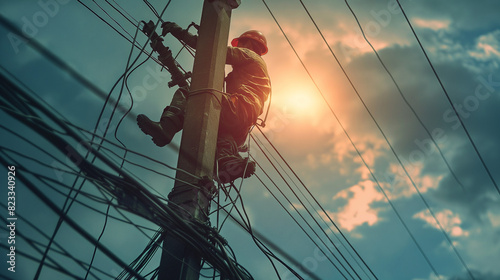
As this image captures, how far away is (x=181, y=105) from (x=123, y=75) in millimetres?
615

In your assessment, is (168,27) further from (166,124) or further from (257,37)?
(257,37)

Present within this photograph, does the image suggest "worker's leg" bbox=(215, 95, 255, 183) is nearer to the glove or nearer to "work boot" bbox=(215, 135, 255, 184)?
"work boot" bbox=(215, 135, 255, 184)

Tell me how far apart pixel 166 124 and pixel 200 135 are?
579 mm

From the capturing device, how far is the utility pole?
11.4ft

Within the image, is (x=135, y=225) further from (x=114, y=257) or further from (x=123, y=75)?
(x=123, y=75)

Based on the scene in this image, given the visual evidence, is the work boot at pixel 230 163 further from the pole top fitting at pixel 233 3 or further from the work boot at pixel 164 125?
the pole top fitting at pixel 233 3

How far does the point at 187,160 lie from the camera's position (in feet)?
12.6

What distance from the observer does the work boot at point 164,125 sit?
4.20m

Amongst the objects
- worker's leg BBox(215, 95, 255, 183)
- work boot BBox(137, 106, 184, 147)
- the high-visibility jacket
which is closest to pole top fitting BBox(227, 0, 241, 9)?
the high-visibility jacket

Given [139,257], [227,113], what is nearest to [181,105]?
[227,113]

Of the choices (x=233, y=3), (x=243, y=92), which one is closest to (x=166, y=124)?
(x=243, y=92)

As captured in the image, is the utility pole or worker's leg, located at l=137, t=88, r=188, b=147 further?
worker's leg, located at l=137, t=88, r=188, b=147

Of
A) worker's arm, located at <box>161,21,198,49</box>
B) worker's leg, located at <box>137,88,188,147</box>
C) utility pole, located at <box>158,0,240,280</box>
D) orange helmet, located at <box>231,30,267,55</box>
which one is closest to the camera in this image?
utility pole, located at <box>158,0,240,280</box>

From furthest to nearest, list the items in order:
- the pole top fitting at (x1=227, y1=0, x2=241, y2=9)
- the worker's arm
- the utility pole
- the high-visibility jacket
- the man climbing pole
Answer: the pole top fitting at (x1=227, y1=0, x2=241, y2=9) → the worker's arm → the high-visibility jacket → the man climbing pole → the utility pole
